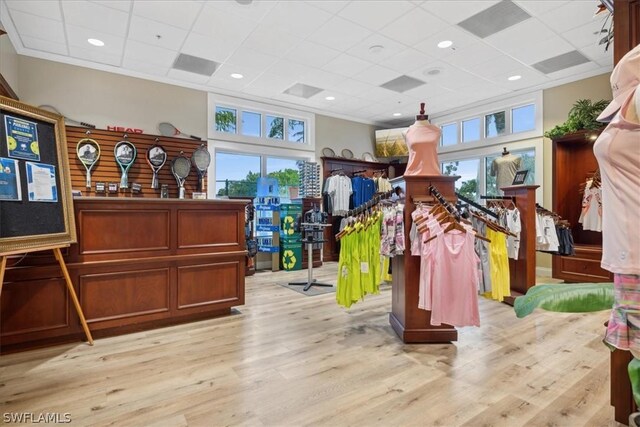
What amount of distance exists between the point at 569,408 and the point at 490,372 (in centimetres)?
49

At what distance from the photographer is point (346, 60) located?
506 cm

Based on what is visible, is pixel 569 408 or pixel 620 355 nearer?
pixel 620 355

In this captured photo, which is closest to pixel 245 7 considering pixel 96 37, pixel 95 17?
pixel 95 17

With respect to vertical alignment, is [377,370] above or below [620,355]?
below

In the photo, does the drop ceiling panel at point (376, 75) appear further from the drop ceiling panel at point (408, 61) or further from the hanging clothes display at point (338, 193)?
the hanging clothes display at point (338, 193)

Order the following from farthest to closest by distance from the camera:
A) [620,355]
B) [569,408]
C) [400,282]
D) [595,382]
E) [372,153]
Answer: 1. [372,153]
2. [400,282]
3. [595,382]
4. [569,408]
5. [620,355]

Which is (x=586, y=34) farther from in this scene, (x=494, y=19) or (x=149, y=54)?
(x=149, y=54)

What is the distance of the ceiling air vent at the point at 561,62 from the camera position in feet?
15.9

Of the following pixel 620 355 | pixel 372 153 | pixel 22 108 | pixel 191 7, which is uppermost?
pixel 191 7

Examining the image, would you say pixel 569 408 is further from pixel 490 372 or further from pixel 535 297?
A: pixel 535 297

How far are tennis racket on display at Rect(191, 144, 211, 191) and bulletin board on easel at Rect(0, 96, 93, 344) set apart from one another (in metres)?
2.97

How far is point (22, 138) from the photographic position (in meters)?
2.39

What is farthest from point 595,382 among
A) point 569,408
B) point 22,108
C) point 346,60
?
point 346,60

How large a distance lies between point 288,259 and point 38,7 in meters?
4.93
